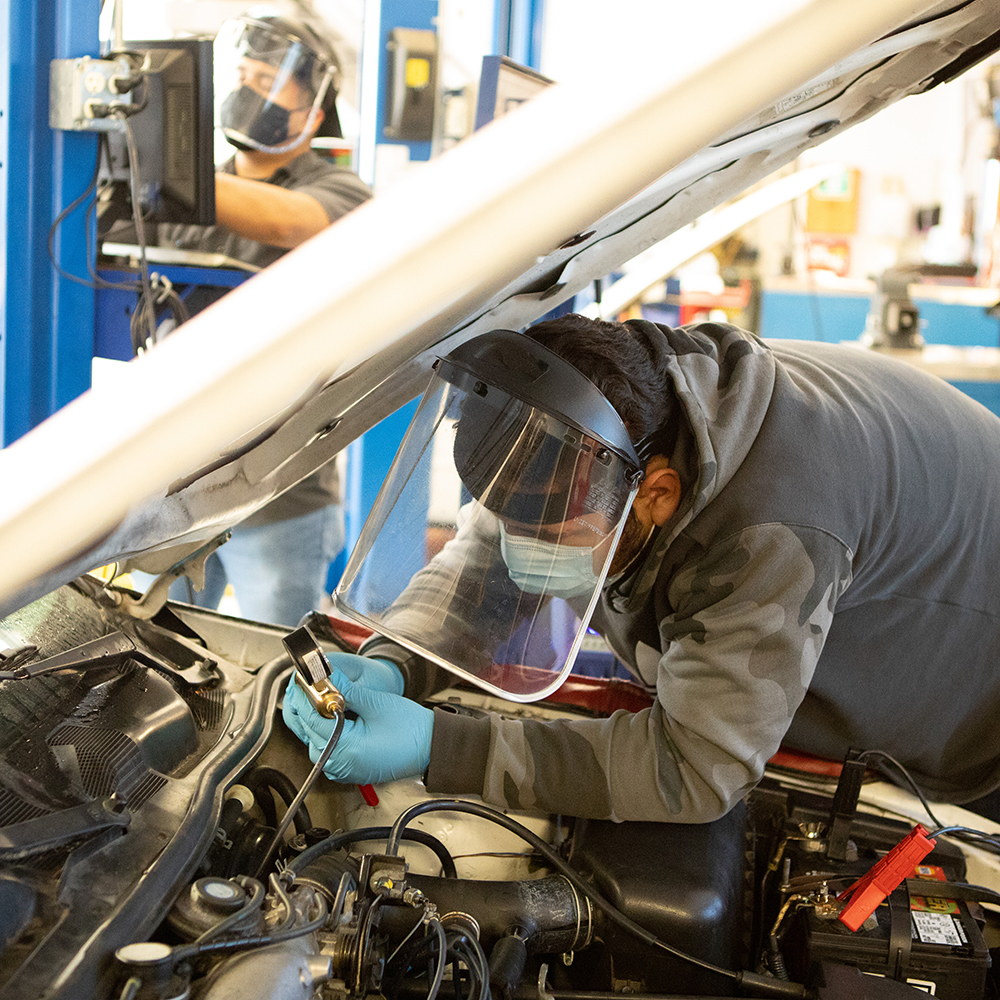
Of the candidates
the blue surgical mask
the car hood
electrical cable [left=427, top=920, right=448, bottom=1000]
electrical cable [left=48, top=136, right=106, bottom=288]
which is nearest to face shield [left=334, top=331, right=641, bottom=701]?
the blue surgical mask

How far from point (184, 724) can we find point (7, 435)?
1758 mm

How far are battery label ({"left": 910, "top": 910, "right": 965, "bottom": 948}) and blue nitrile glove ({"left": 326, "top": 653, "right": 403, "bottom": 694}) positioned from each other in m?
0.76

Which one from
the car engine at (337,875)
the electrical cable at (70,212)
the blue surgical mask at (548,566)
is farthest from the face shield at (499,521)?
the electrical cable at (70,212)

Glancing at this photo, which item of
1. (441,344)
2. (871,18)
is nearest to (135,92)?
(441,344)

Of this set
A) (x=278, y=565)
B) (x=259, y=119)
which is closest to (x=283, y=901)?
(x=278, y=565)

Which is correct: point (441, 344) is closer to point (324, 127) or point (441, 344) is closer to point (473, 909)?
point (473, 909)

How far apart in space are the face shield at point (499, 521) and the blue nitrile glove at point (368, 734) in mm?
101

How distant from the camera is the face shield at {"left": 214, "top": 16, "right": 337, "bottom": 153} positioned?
3.05 metres

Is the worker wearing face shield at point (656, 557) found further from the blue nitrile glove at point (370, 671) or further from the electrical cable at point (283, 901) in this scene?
the electrical cable at point (283, 901)

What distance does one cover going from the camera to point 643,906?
1.18 m

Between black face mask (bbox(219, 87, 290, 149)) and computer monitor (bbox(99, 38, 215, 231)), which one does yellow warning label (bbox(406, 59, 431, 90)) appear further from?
computer monitor (bbox(99, 38, 215, 231))

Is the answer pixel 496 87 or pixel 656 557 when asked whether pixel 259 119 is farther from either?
pixel 656 557

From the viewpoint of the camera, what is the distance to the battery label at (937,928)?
1172 millimetres

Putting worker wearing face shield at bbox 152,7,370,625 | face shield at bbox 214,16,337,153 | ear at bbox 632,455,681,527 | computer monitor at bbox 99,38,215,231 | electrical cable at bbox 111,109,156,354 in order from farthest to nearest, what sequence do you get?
face shield at bbox 214,16,337,153, worker wearing face shield at bbox 152,7,370,625, computer monitor at bbox 99,38,215,231, electrical cable at bbox 111,109,156,354, ear at bbox 632,455,681,527
